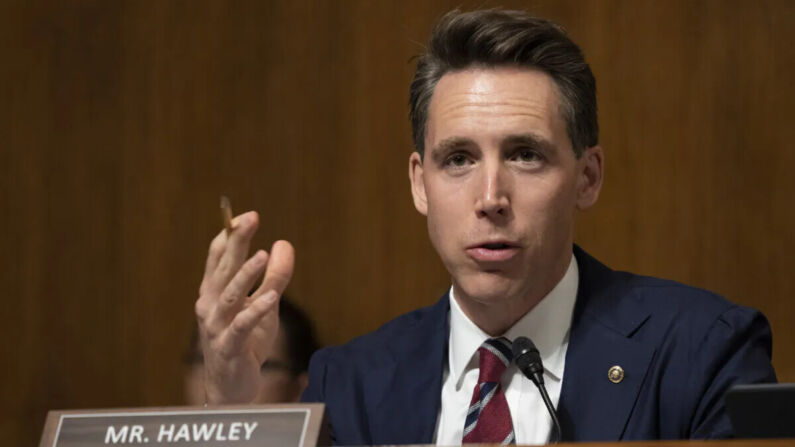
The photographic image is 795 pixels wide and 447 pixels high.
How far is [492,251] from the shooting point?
72.8 inches

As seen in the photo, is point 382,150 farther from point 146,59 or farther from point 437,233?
point 437,233

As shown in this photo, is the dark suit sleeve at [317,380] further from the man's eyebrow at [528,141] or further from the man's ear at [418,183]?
the man's eyebrow at [528,141]

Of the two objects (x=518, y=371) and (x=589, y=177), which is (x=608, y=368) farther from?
(x=589, y=177)

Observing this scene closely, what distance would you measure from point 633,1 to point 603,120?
0.34 metres

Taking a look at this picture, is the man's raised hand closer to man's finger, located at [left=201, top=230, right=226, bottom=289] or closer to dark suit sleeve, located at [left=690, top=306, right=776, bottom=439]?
man's finger, located at [left=201, top=230, right=226, bottom=289]

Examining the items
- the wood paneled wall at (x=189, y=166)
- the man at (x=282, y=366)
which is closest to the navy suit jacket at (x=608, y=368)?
the man at (x=282, y=366)

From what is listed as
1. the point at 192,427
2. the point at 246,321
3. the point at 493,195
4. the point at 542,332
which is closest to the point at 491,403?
the point at 542,332

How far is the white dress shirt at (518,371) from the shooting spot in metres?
1.85

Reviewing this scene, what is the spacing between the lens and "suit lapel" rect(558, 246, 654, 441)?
5.88 feet

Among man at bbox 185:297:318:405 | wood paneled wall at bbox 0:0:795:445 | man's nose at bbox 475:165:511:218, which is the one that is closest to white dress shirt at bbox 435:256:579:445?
man's nose at bbox 475:165:511:218

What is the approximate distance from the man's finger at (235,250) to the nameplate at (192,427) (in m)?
0.34

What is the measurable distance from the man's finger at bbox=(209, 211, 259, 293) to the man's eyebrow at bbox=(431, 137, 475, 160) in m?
0.40

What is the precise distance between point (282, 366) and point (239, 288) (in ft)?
4.17

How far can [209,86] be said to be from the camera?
3318 millimetres
